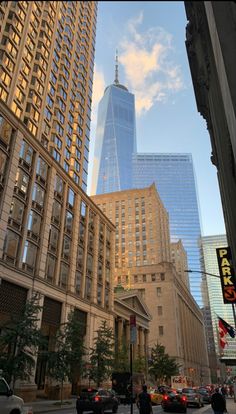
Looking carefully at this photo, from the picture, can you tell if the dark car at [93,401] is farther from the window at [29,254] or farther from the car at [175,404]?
the window at [29,254]

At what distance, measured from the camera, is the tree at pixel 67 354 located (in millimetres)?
31875

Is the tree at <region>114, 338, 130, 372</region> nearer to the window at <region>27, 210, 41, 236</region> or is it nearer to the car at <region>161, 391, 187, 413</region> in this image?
the car at <region>161, 391, 187, 413</region>

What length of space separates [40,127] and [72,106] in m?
14.0

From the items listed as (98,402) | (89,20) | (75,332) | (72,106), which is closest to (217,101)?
(98,402)

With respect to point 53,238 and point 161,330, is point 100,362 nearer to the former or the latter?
point 53,238

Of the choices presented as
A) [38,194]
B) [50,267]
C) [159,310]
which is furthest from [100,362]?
[159,310]

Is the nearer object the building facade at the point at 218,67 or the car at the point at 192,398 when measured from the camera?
the building facade at the point at 218,67

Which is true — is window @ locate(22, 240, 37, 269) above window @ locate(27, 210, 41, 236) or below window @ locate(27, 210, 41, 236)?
below

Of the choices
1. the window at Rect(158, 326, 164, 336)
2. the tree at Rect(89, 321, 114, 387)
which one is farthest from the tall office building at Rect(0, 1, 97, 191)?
the window at Rect(158, 326, 164, 336)

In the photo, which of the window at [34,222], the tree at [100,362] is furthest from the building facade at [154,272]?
the window at [34,222]

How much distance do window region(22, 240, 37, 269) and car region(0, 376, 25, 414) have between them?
22.5 meters

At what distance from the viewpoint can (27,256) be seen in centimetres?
3606

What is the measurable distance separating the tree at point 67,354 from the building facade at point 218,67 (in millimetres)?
19562

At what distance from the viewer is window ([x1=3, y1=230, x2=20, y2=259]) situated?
32.9 metres
